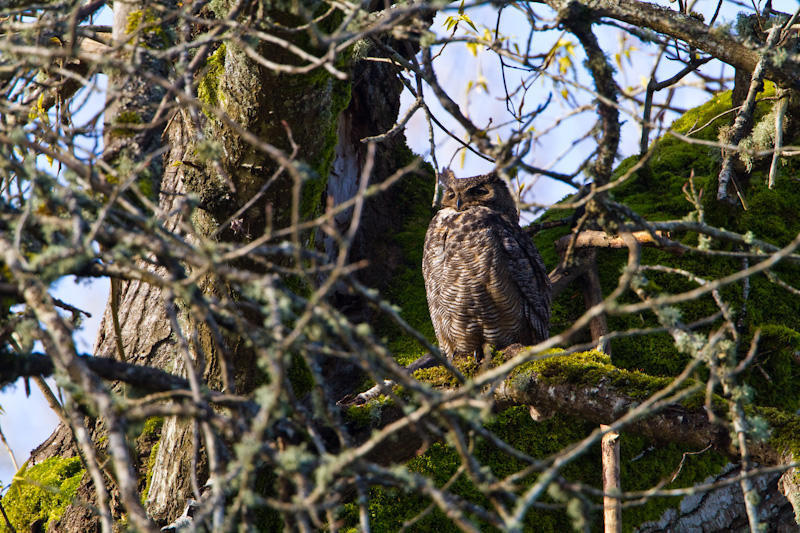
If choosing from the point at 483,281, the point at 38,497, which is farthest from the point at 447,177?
the point at 38,497

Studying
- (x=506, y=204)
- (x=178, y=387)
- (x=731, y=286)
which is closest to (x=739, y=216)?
(x=731, y=286)

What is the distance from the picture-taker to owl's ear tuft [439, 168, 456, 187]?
13.9 ft

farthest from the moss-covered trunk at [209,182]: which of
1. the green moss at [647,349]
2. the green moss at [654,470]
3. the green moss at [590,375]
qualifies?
the green moss at [654,470]

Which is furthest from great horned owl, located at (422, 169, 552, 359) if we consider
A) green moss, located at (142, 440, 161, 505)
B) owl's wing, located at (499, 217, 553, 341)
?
green moss, located at (142, 440, 161, 505)

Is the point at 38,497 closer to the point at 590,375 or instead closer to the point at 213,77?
the point at 213,77

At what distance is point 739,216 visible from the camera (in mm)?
3922

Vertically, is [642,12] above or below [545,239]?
above

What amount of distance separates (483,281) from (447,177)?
0.99m

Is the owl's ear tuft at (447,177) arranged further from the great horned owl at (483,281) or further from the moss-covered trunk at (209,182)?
the moss-covered trunk at (209,182)

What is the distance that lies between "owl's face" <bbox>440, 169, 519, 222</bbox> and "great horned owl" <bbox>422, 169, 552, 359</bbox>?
6 centimetres

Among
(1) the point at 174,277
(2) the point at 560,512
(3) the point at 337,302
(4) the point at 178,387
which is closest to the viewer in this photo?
(1) the point at 174,277

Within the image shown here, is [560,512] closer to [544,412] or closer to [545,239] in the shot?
[544,412]

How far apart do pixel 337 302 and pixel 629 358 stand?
77.2 inches

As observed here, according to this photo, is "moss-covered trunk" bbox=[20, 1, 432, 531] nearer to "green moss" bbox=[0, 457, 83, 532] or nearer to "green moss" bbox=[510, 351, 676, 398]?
"green moss" bbox=[0, 457, 83, 532]
